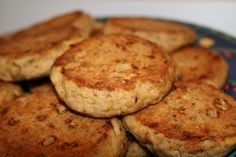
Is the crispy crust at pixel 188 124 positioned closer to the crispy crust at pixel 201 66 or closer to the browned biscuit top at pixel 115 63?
the browned biscuit top at pixel 115 63

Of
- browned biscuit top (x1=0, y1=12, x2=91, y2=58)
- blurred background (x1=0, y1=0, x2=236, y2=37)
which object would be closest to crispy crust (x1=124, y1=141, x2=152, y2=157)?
browned biscuit top (x1=0, y1=12, x2=91, y2=58)

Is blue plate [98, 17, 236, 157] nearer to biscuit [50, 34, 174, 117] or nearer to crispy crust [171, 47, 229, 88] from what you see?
crispy crust [171, 47, 229, 88]

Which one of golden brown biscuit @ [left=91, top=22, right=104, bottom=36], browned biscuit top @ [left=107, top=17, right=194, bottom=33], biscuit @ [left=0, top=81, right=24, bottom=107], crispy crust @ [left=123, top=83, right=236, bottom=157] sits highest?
browned biscuit top @ [left=107, top=17, right=194, bottom=33]

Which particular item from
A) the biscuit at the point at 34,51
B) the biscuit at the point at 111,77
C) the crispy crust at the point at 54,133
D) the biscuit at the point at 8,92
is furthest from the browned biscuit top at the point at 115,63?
the biscuit at the point at 8,92

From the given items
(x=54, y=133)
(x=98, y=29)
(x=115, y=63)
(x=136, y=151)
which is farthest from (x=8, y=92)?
(x=98, y=29)

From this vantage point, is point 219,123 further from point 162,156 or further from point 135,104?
point 135,104

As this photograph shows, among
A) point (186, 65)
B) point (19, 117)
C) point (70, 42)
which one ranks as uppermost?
point (70, 42)

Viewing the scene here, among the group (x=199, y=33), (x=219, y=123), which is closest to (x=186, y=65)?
(x=199, y=33)
